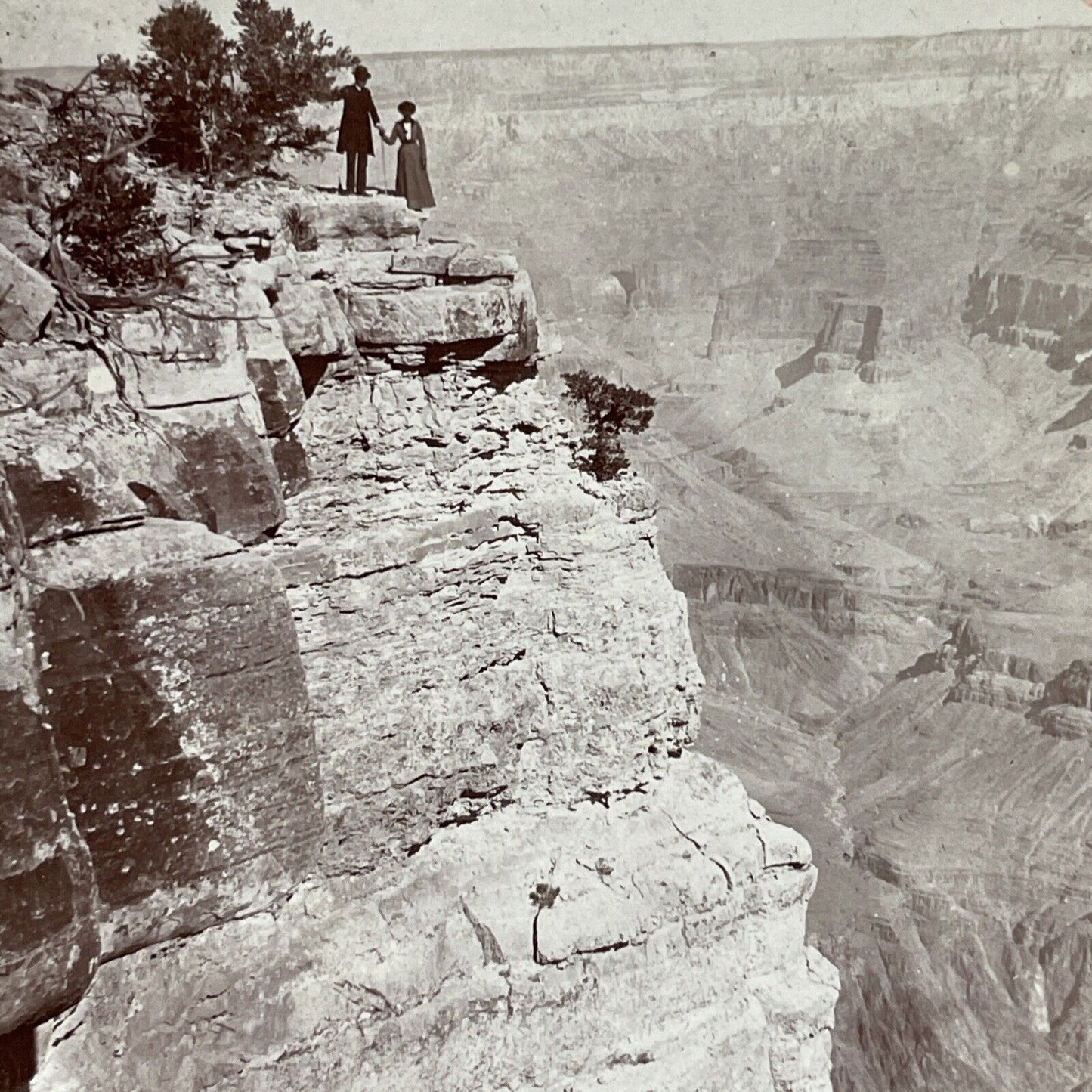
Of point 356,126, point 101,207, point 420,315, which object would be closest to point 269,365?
point 420,315

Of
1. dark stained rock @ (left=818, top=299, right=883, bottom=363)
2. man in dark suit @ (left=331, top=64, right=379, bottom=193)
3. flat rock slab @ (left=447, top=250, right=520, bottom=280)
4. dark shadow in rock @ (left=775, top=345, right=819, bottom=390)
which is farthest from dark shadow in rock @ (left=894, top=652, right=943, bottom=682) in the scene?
flat rock slab @ (left=447, top=250, right=520, bottom=280)

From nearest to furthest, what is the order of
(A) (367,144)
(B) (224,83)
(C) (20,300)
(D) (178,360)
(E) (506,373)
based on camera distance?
(C) (20,300) → (D) (178,360) → (E) (506,373) → (B) (224,83) → (A) (367,144)

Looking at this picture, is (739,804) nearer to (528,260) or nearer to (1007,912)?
(1007,912)

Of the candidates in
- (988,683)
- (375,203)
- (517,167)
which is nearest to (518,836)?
(375,203)

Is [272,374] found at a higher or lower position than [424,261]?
lower

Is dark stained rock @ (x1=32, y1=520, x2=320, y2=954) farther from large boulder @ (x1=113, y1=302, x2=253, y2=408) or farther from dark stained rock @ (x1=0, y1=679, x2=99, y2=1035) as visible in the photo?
large boulder @ (x1=113, y1=302, x2=253, y2=408)

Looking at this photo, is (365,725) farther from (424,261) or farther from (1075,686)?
(1075,686)
